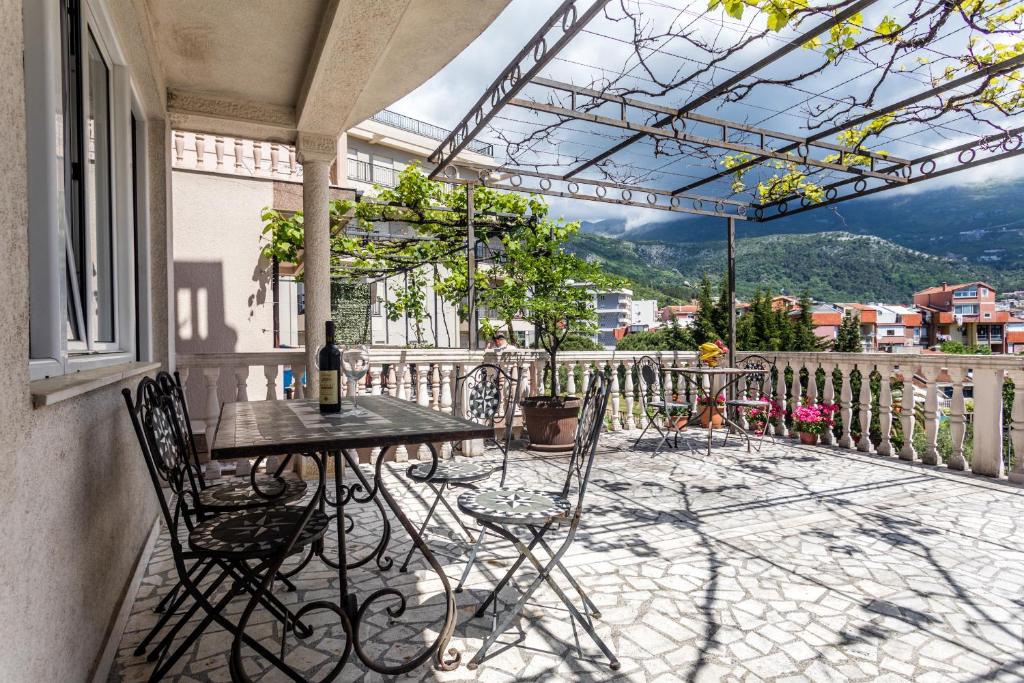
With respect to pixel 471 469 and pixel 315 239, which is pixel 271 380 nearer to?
pixel 315 239

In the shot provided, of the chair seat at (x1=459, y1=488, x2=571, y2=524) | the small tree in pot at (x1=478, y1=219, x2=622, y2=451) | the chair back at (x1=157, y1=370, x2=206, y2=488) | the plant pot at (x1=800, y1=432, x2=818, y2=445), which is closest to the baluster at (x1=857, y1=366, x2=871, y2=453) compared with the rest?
the plant pot at (x1=800, y1=432, x2=818, y2=445)

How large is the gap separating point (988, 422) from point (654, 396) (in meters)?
2.91

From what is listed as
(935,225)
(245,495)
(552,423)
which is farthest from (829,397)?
(935,225)

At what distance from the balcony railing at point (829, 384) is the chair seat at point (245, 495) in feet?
3.75

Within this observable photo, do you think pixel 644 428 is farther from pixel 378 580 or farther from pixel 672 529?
pixel 378 580

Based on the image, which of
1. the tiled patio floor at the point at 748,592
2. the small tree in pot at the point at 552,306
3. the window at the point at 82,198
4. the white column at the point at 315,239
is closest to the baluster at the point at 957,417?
the tiled patio floor at the point at 748,592

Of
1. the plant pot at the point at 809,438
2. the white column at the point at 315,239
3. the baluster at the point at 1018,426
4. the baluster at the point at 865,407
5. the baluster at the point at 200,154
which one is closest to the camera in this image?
the baluster at the point at 1018,426

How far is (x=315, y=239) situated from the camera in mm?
4633

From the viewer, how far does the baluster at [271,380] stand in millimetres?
4785

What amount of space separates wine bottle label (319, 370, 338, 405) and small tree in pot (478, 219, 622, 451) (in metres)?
3.34

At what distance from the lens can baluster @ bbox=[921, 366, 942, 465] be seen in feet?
16.1

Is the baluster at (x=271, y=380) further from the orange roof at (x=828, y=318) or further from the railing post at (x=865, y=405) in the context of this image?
the orange roof at (x=828, y=318)

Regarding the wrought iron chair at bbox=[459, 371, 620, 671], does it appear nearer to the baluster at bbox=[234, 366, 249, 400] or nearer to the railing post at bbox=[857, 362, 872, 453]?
the baluster at bbox=[234, 366, 249, 400]

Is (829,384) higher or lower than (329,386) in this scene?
lower
